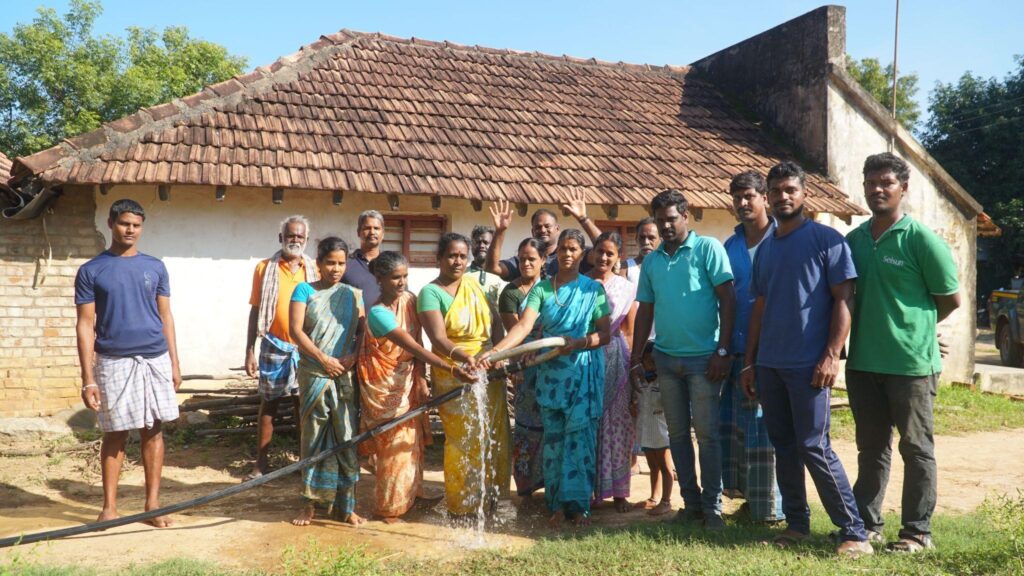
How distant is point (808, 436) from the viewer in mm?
3850

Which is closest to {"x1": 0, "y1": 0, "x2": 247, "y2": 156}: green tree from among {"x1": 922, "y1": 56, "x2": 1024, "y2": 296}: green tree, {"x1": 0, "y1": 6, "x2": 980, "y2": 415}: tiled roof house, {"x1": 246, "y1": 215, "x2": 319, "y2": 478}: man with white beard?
{"x1": 0, "y1": 6, "x2": 980, "y2": 415}: tiled roof house

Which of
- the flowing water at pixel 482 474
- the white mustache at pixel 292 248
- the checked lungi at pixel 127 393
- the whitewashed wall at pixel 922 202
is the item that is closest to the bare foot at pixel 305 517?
the flowing water at pixel 482 474

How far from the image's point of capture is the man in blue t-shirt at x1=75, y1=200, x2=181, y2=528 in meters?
4.37

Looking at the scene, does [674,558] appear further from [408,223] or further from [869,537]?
[408,223]

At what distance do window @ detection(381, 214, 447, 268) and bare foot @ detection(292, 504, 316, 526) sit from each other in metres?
4.58

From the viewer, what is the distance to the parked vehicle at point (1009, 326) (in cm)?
1492

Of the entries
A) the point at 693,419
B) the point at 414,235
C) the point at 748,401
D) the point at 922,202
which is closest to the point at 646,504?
the point at 693,419

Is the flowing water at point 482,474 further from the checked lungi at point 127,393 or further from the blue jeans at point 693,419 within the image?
the checked lungi at point 127,393

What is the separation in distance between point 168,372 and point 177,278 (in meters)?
3.69

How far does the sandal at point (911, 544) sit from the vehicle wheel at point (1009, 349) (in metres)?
13.6

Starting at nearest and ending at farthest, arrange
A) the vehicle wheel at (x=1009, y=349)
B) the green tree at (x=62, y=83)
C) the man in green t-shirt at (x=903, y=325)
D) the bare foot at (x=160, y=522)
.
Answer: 1. the man in green t-shirt at (x=903, y=325)
2. the bare foot at (x=160, y=522)
3. the vehicle wheel at (x=1009, y=349)
4. the green tree at (x=62, y=83)

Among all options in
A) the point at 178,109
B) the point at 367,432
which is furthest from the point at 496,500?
the point at 178,109

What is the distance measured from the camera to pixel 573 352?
15.0 ft

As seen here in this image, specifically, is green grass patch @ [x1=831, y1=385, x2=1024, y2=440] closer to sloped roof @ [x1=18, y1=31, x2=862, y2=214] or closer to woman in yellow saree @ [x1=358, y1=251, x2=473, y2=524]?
sloped roof @ [x1=18, y1=31, x2=862, y2=214]
